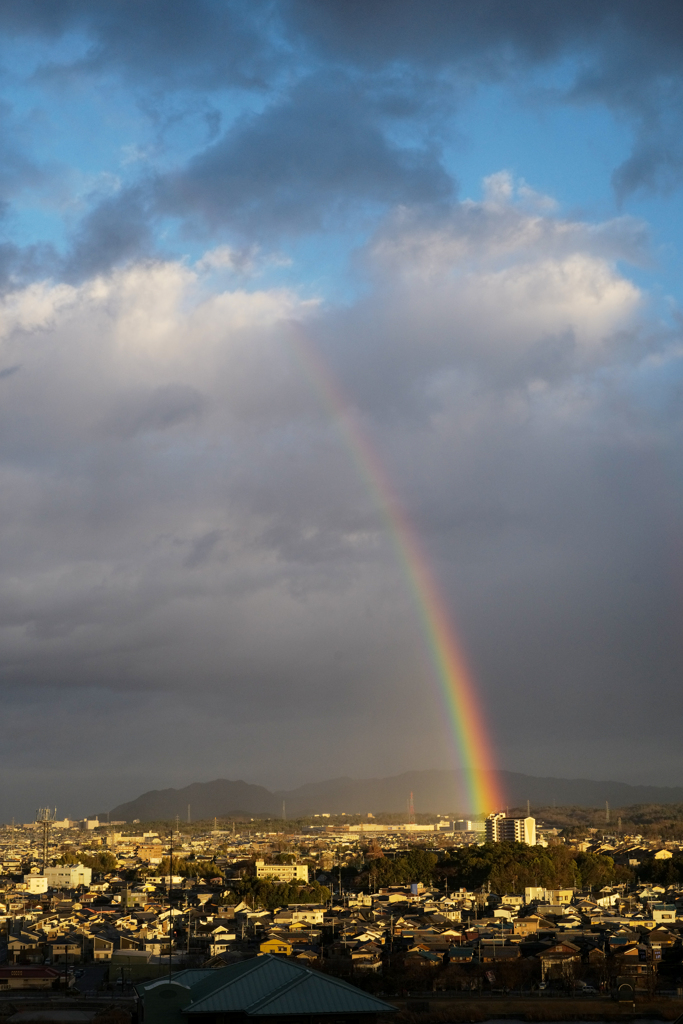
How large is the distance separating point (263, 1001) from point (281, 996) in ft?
0.49

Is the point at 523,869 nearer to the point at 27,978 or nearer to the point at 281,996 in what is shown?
the point at 27,978

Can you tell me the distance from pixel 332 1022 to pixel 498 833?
306ft

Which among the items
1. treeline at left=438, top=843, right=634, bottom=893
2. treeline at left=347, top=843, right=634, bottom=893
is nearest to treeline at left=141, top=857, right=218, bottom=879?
treeline at left=347, top=843, right=634, bottom=893

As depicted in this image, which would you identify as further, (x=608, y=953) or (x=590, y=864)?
(x=590, y=864)

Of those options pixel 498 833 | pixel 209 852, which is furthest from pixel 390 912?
pixel 498 833

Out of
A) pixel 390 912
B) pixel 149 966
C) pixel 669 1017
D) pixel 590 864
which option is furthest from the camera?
pixel 590 864

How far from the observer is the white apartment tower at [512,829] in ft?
289

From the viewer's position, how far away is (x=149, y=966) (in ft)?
85.4

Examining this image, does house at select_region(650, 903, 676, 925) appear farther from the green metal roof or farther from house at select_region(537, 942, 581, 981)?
the green metal roof

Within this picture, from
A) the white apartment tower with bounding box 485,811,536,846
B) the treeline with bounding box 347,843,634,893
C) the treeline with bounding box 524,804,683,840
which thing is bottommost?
the treeline with bounding box 524,804,683,840

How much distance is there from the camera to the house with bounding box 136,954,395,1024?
24.7 ft

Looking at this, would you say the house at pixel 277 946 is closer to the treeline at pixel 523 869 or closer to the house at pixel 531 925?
the house at pixel 531 925

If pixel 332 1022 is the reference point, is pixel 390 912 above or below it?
below

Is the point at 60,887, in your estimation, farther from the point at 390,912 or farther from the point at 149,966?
the point at 149,966
